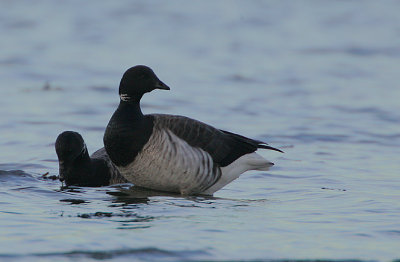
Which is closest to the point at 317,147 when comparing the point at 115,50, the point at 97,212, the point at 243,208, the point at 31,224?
the point at 243,208

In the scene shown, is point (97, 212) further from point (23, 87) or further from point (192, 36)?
point (192, 36)

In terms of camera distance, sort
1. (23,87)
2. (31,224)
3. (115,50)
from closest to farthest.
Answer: (31,224) → (23,87) → (115,50)

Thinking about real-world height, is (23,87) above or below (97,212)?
above

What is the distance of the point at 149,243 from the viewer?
791 cm

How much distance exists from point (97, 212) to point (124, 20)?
670 inches

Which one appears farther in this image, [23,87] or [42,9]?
[42,9]

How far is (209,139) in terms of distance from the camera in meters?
11.0

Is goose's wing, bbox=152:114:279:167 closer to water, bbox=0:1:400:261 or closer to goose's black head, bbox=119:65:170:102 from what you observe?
goose's black head, bbox=119:65:170:102

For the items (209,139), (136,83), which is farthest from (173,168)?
(136,83)

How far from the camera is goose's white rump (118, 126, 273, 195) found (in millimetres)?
10391

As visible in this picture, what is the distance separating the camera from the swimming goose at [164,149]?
10.4 meters

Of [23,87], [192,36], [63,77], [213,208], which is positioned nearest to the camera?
[213,208]

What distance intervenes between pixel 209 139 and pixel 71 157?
70.2 inches

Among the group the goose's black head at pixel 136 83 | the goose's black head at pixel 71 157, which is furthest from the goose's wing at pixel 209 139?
the goose's black head at pixel 71 157
